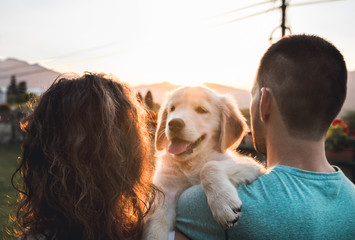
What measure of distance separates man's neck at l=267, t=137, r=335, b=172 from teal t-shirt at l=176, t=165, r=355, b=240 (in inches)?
2.6

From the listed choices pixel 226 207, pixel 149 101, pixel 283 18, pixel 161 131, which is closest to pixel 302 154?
pixel 226 207

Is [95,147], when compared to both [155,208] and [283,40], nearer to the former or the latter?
[155,208]

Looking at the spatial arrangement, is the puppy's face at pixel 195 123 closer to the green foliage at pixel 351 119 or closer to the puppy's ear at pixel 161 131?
the puppy's ear at pixel 161 131

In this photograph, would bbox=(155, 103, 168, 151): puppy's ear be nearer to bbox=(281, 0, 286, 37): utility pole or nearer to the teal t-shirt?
the teal t-shirt

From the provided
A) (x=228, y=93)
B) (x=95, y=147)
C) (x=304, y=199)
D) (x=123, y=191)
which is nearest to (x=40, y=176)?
(x=95, y=147)

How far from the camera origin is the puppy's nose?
2591mm

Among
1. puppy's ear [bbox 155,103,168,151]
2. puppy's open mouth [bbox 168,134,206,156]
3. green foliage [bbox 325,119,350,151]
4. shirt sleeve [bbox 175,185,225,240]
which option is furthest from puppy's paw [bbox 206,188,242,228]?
green foliage [bbox 325,119,350,151]

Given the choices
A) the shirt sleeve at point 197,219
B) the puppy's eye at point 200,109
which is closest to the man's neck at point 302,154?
the shirt sleeve at point 197,219

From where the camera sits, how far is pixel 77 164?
56.5 inches

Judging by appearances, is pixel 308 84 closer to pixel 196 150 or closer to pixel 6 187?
pixel 196 150

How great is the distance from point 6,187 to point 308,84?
24.9 feet

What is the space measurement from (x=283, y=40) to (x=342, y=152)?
6709 millimetres

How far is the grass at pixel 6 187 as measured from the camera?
196 inches

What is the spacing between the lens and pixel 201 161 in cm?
255
